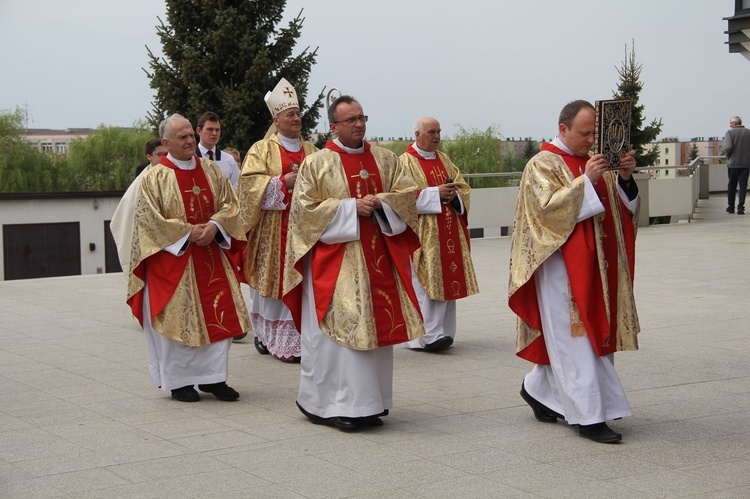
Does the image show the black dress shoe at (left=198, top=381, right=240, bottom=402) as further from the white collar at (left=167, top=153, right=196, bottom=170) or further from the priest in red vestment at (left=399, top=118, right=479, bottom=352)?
the priest in red vestment at (left=399, top=118, right=479, bottom=352)

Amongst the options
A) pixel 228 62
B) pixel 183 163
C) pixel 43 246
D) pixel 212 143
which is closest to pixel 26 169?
pixel 43 246

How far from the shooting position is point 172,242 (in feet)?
24.6

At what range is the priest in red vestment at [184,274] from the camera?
296 inches

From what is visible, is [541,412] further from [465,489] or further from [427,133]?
[427,133]

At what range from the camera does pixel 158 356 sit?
7.72 metres

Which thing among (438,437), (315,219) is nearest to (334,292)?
(315,219)

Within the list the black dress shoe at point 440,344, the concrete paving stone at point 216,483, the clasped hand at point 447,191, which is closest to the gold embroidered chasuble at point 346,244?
the concrete paving stone at point 216,483

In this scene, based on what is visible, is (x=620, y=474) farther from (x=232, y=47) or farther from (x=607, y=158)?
(x=232, y=47)

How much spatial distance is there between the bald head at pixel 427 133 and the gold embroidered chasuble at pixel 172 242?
2.38 m

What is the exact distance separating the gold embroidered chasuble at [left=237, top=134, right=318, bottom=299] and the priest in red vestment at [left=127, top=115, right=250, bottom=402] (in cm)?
135

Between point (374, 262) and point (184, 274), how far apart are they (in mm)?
1556

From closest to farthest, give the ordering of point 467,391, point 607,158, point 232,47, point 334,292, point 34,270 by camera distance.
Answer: point 607,158
point 334,292
point 467,391
point 232,47
point 34,270

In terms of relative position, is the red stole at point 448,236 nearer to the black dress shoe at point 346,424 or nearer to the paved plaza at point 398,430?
Answer: the paved plaza at point 398,430

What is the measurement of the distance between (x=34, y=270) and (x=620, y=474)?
26756 mm
